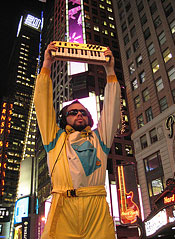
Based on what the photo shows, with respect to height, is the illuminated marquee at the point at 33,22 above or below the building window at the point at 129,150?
above

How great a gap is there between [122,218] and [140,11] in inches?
1072

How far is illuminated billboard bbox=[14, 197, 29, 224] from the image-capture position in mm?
48509

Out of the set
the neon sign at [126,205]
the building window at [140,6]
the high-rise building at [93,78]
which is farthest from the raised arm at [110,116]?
the high-rise building at [93,78]

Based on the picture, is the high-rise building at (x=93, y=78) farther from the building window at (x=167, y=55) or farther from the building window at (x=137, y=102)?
the building window at (x=167, y=55)

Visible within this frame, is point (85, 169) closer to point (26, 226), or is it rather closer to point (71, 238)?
point (71, 238)

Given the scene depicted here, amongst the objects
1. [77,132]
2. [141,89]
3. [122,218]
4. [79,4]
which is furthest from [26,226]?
[77,132]

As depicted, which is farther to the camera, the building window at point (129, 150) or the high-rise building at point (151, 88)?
the building window at point (129, 150)

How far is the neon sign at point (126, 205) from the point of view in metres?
A: 22.9

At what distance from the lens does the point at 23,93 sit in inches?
5743

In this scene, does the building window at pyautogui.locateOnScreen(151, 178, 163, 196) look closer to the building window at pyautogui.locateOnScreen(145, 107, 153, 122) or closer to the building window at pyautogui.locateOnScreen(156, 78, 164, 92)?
the building window at pyautogui.locateOnScreen(145, 107, 153, 122)

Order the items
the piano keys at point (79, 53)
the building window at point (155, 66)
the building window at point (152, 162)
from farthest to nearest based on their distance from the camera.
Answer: the building window at point (155, 66) → the building window at point (152, 162) → the piano keys at point (79, 53)

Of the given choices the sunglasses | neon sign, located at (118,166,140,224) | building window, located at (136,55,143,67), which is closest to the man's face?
the sunglasses

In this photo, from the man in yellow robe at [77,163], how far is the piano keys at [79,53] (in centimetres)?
9

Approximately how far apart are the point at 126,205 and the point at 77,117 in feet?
76.0
